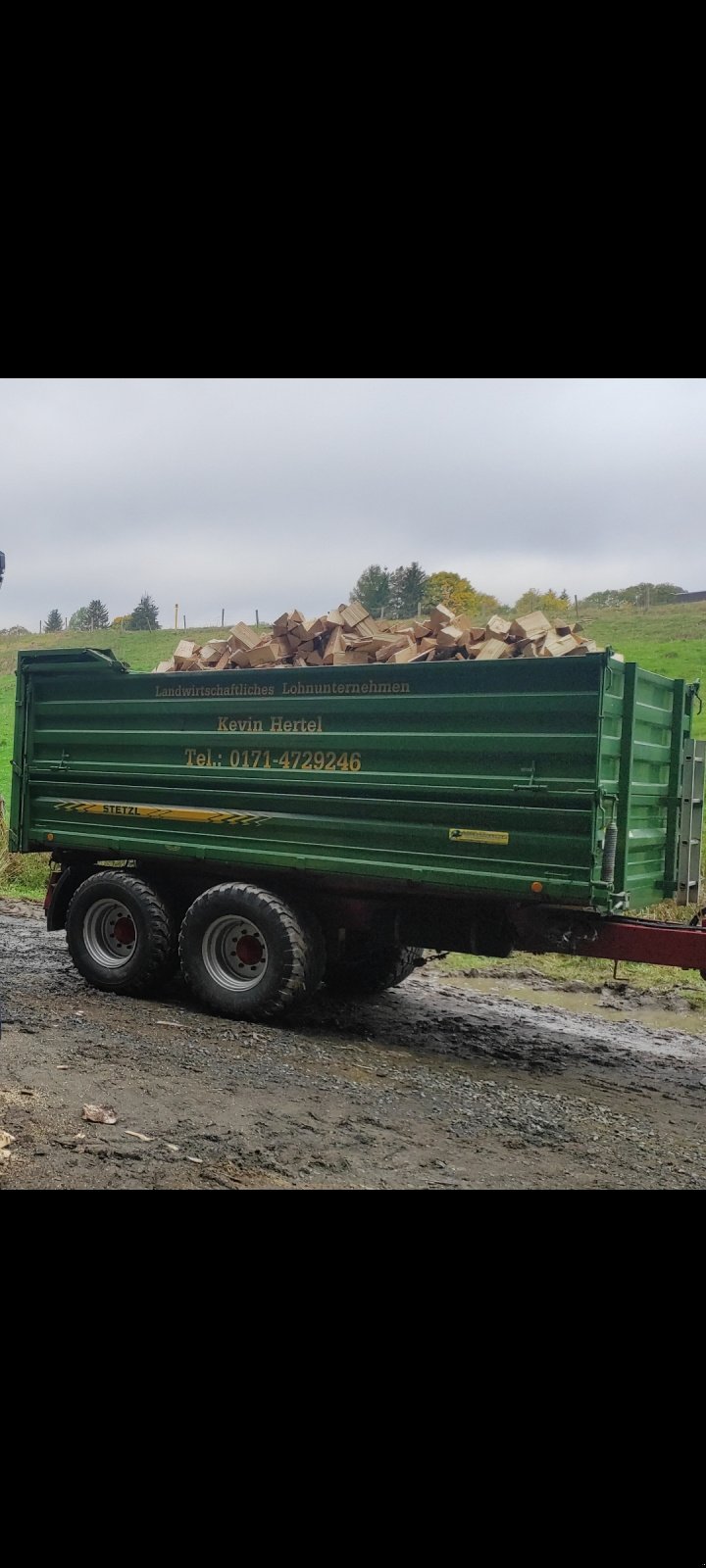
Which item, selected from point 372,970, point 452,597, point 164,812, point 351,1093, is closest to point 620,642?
point 452,597

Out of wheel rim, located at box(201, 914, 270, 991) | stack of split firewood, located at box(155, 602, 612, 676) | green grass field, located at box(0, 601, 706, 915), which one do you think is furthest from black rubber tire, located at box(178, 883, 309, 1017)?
green grass field, located at box(0, 601, 706, 915)

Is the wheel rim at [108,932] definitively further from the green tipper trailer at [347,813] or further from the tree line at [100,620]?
the tree line at [100,620]

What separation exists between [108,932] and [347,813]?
2.27 m

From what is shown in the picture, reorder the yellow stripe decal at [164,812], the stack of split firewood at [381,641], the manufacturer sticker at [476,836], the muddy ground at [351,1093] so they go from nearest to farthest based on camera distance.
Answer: the muddy ground at [351,1093], the manufacturer sticker at [476,836], the stack of split firewood at [381,641], the yellow stripe decal at [164,812]

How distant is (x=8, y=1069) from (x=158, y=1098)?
87 cm

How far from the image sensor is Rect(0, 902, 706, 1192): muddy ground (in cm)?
472

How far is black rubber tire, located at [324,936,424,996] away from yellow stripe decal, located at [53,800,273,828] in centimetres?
139

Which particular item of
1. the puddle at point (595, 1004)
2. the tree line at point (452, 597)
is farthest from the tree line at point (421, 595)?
the puddle at point (595, 1004)

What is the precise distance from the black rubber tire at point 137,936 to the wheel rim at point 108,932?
16mm

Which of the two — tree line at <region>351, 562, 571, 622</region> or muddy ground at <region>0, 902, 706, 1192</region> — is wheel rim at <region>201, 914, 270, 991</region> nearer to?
muddy ground at <region>0, 902, 706, 1192</region>

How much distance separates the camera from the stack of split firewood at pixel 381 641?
7.06 m

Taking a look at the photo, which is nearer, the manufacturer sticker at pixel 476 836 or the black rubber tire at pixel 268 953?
the manufacturer sticker at pixel 476 836

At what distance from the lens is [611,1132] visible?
5516mm

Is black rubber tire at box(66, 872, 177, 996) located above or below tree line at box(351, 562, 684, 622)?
below
